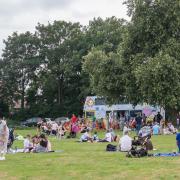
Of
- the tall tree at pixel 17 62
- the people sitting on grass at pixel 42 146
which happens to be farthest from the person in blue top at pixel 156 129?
the tall tree at pixel 17 62

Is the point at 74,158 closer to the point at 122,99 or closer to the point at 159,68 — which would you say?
the point at 159,68

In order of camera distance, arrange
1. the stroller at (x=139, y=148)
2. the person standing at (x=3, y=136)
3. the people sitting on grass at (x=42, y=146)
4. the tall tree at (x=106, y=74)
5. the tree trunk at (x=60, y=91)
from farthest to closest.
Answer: the tree trunk at (x=60, y=91)
the tall tree at (x=106, y=74)
the people sitting on grass at (x=42, y=146)
the person standing at (x=3, y=136)
the stroller at (x=139, y=148)

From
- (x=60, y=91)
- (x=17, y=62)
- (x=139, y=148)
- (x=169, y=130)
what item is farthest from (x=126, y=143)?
(x=17, y=62)

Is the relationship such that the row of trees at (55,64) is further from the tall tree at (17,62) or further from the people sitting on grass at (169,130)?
the people sitting on grass at (169,130)

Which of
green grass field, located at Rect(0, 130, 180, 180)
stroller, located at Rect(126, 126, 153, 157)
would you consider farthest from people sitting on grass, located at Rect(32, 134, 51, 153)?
Answer: stroller, located at Rect(126, 126, 153, 157)

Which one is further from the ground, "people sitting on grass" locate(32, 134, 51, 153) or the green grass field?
"people sitting on grass" locate(32, 134, 51, 153)

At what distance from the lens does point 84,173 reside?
1819 cm

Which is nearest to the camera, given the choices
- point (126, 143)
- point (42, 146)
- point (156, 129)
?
point (126, 143)

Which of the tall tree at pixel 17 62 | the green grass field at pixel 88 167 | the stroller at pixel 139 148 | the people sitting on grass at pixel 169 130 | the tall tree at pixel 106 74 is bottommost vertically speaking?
the green grass field at pixel 88 167

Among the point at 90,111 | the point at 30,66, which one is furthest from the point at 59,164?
the point at 30,66

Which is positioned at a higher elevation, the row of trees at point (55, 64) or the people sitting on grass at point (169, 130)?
the row of trees at point (55, 64)

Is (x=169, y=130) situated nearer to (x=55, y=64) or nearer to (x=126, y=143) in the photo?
(x=126, y=143)

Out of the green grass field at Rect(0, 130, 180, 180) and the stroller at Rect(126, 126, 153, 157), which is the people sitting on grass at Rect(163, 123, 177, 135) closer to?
the stroller at Rect(126, 126, 153, 157)

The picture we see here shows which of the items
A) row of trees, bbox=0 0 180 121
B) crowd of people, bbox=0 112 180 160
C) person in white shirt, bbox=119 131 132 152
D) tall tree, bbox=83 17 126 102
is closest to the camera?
crowd of people, bbox=0 112 180 160
